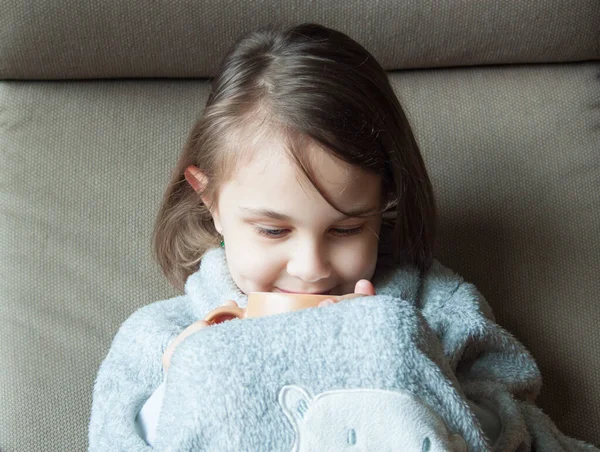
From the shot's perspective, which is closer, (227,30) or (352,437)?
(352,437)

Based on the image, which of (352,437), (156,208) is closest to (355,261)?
(352,437)

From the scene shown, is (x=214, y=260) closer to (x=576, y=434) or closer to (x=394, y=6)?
(x=394, y=6)

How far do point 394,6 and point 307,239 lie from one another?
0.48 meters

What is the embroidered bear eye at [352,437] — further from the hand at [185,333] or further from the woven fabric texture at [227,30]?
the woven fabric texture at [227,30]

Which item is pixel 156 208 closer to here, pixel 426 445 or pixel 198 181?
pixel 198 181

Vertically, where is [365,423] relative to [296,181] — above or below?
below

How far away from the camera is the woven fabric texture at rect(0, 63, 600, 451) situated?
115 cm

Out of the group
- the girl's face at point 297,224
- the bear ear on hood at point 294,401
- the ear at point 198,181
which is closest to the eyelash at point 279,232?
the girl's face at point 297,224

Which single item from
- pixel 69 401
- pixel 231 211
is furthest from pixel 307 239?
pixel 69 401

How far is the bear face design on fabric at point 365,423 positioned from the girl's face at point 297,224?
214mm

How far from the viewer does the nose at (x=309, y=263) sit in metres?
0.91

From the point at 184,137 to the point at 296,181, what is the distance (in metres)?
0.43

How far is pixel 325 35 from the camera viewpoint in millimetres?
1002

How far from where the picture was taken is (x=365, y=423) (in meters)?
0.73
